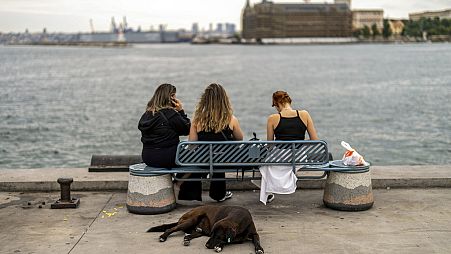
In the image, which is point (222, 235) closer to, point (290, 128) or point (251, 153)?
point (251, 153)

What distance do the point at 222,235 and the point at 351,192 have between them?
183cm

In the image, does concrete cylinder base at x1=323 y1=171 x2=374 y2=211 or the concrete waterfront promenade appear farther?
concrete cylinder base at x1=323 y1=171 x2=374 y2=211

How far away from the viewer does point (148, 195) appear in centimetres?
704

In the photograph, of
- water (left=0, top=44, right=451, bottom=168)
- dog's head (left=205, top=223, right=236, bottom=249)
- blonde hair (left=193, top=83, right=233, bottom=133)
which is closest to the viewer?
dog's head (left=205, top=223, right=236, bottom=249)

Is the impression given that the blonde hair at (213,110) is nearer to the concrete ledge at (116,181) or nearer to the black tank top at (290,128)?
the black tank top at (290,128)

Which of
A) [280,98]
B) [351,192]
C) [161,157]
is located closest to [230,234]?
[161,157]

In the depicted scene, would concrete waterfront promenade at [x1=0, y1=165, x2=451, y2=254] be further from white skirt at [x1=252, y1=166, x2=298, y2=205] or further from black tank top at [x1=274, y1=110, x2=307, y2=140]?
black tank top at [x1=274, y1=110, x2=307, y2=140]

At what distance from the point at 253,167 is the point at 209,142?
564 millimetres

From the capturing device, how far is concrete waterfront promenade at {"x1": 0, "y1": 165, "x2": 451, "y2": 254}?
19.6 feet

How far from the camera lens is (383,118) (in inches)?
1435

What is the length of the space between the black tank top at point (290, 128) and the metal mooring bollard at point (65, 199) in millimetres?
2268

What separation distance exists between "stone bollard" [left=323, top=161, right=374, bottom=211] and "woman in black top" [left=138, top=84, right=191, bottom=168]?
5.64 feet

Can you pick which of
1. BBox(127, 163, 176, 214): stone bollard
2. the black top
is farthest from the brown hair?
BBox(127, 163, 176, 214): stone bollard

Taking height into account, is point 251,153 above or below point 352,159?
above
